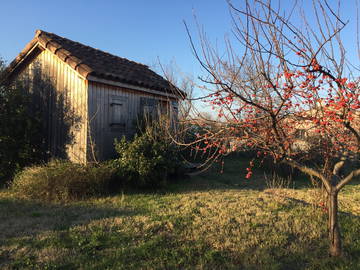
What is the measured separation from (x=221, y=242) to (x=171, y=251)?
78cm

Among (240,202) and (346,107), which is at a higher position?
(346,107)

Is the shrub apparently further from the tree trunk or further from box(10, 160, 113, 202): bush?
the tree trunk

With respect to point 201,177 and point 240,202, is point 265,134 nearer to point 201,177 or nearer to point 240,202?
point 240,202

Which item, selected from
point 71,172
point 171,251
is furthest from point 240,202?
point 71,172

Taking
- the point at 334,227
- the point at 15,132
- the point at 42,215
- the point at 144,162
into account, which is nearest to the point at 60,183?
the point at 42,215

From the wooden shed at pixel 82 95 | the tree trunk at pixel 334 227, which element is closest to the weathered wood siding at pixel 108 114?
the wooden shed at pixel 82 95

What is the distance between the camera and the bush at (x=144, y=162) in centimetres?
670

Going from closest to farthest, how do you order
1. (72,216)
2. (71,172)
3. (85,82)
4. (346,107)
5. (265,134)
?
(346,107), (265,134), (72,216), (71,172), (85,82)

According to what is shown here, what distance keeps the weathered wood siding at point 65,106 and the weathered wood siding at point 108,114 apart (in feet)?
0.75

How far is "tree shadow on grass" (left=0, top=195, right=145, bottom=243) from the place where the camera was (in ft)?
13.6

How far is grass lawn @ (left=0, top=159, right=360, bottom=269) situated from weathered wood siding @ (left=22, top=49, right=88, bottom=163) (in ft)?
6.86

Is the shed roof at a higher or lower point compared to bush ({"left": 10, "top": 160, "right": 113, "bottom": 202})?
higher

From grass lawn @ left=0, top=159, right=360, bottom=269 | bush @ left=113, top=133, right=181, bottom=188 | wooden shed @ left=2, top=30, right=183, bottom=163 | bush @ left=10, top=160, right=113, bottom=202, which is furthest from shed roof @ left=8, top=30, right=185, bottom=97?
grass lawn @ left=0, top=159, right=360, bottom=269

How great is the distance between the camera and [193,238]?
3793 millimetres
